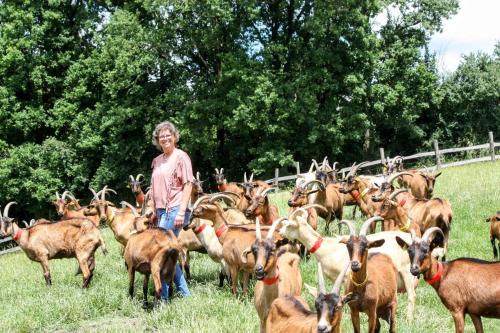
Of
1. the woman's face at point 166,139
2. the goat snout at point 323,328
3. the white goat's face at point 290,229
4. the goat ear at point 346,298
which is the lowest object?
the goat snout at point 323,328

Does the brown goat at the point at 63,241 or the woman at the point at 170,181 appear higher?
the woman at the point at 170,181

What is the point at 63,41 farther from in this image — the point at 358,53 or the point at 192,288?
the point at 192,288

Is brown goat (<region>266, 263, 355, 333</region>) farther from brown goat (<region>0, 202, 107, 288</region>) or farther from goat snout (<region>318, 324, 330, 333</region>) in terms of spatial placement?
brown goat (<region>0, 202, 107, 288</region>)

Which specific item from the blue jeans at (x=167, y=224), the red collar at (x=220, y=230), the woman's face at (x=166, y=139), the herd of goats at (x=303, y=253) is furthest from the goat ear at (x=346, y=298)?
the red collar at (x=220, y=230)

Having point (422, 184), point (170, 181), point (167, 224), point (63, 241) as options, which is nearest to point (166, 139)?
point (170, 181)

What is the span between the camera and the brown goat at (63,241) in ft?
32.7

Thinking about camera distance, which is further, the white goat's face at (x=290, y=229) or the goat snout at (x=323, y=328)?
the white goat's face at (x=290, y=229)

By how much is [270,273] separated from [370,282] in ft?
3.41

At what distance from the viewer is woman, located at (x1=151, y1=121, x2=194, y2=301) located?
23.6 feet

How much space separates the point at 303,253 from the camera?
9.83 meters

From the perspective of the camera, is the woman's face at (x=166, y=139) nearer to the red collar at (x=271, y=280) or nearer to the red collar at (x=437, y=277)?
the red collar at (x=271, y=280)

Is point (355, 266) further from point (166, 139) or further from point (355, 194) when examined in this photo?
point (355, 194)

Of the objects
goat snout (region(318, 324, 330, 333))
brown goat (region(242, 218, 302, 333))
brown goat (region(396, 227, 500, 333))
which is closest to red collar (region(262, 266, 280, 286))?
brown goat (region(242, 218, 302, 333))

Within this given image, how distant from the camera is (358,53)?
25938 millimetres
